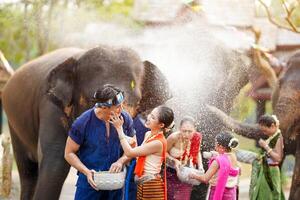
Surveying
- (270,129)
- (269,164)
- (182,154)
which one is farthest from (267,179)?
(182,154)

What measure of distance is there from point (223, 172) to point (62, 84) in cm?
206

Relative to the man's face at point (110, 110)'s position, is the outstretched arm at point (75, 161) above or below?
below

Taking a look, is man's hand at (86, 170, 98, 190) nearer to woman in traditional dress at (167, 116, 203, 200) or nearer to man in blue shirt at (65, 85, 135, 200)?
man in blue shirt at (65, 85, 135, 200)

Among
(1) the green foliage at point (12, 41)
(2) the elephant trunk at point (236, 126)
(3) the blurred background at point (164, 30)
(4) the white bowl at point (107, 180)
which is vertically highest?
(4) the white bowl at point (107, 180)

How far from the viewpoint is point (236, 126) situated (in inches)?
496

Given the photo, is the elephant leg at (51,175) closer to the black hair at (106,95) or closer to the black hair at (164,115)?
the black hair at (164,115)

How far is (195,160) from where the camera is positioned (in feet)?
31.3

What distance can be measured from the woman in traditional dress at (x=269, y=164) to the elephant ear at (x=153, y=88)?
40.1 inches

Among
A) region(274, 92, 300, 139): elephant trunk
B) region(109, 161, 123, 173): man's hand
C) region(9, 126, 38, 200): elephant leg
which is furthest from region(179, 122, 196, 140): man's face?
region(9, 126, 38, 200): elephant leg

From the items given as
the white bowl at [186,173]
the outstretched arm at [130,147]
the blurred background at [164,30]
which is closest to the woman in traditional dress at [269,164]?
the white bowl at [186,173]

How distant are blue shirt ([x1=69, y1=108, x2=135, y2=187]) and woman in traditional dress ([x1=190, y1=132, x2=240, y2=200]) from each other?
128 cm

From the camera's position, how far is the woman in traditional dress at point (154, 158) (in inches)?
331

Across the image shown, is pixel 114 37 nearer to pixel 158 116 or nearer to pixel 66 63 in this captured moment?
pixel 66 63

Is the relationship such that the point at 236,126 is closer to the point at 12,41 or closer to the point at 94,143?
the point at 94,143
